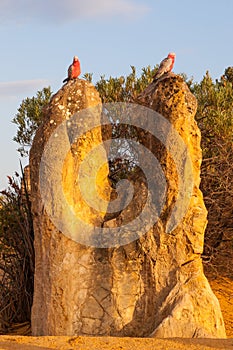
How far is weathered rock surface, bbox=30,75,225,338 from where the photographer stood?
323 inches

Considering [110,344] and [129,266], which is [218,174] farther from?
[110,344]

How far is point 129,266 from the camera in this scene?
8.44 meters

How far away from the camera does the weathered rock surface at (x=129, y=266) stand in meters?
8.20

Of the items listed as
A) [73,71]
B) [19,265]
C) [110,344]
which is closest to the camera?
[110,344]

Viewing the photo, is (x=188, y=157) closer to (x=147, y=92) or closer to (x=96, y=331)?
(x=147, y=92)

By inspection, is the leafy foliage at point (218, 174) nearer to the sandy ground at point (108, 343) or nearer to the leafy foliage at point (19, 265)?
the leafy foliage at point (19, 265)

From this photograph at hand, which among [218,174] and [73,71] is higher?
[73,71]

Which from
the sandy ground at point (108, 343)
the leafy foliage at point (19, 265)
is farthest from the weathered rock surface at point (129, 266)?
the leafy foliage at point (19, 265)

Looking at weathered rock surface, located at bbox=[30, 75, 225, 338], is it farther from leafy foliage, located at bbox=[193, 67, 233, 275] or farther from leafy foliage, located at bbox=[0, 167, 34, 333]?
leafy foliage, located at bbox=[193, 67, 233, 275]

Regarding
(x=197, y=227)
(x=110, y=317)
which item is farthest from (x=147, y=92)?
(x=110, y=317)

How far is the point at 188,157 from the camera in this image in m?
8.39

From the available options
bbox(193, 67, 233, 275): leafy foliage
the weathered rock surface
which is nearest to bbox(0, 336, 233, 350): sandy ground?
the weathered rock surface

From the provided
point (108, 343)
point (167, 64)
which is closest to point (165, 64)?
point (167, 64)

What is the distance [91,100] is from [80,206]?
1519 mm
